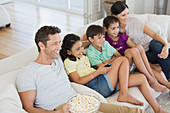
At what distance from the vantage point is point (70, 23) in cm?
509

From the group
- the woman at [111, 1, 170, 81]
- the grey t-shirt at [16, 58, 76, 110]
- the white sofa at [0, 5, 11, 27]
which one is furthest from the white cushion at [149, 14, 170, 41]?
the white sofa at [0, 5, 11, 27]

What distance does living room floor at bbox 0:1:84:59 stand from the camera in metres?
4.13

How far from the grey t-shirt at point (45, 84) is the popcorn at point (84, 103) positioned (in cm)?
22

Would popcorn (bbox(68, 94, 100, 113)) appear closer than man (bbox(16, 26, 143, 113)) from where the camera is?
Yes

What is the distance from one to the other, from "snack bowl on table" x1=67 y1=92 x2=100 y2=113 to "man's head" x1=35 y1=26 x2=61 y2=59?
1.22 ft

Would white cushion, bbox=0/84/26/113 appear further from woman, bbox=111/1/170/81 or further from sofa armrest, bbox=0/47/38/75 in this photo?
woman, bbox=111/1/170/81

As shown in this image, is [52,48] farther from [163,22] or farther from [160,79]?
[163,22]

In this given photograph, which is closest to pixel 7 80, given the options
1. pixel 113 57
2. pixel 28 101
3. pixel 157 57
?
pixel 28 101

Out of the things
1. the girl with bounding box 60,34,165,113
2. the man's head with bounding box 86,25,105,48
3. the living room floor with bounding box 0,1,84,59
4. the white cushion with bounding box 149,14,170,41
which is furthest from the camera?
the living room floor with bounding box 0,1,84,59

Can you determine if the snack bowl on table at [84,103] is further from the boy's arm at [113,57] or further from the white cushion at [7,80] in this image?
the boy's arm at [113,57]

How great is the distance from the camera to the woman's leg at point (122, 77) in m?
2.08

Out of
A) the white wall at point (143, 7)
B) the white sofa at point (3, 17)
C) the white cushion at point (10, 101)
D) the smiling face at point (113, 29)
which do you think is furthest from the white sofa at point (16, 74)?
the white sofa at point (3, 17)

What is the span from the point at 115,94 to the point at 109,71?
0.22m

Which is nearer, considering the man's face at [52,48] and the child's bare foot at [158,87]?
the man's face at [52,48]
